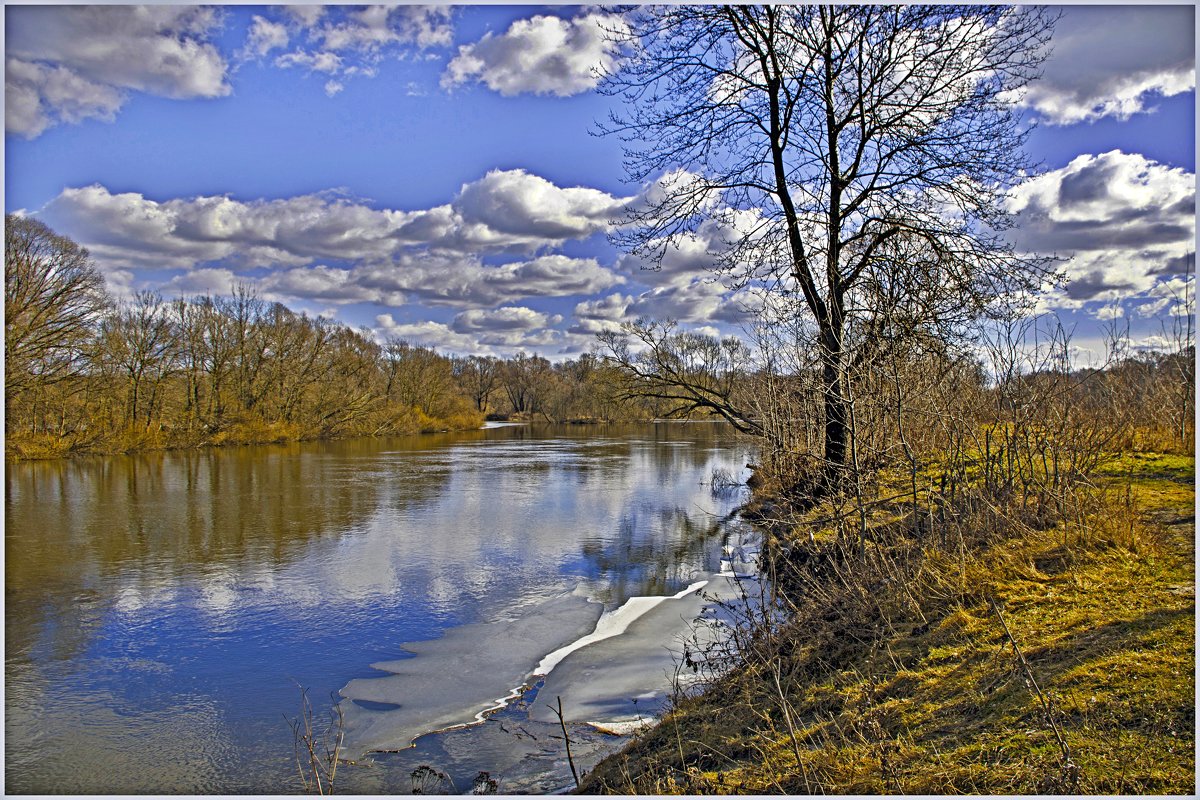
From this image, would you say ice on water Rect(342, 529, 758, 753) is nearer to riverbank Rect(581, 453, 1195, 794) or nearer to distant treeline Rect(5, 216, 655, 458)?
riverbank Rect(581, 453, 1195, 794)

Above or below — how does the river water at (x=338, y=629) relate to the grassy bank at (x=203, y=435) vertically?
below

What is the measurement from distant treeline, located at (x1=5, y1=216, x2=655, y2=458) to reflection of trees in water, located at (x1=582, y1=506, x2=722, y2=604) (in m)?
2.64

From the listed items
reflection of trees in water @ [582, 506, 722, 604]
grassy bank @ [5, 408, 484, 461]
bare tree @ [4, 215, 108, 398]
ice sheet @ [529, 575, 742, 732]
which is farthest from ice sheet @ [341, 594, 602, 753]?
grassy bank @ [5, 408, 484, 461]

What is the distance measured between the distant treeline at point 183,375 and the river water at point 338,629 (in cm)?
451

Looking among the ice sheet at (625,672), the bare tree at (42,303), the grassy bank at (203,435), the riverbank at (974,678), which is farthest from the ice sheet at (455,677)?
the grassy bank at (203,435)

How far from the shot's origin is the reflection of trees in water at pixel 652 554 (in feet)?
33.6

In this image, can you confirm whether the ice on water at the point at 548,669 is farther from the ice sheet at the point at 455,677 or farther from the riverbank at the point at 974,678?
the riverbank at the point at 974,678

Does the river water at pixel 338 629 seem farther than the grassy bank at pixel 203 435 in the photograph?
No

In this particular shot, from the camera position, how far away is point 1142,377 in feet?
25.0

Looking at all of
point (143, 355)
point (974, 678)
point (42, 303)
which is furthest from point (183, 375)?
point (974, 678)

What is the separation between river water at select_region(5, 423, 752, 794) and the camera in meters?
5.50

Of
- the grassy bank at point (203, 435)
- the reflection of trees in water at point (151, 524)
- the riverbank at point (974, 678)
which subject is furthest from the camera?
the grassy bank at point (203, 435)

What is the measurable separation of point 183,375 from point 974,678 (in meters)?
42.9

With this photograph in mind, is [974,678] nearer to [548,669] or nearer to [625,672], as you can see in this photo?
[625,672]
